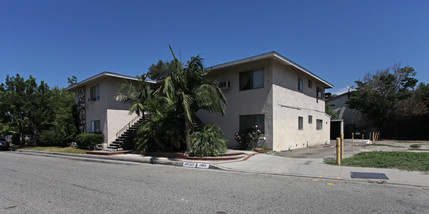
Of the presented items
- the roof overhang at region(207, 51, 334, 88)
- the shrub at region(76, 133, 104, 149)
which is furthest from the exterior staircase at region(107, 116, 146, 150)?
the roof overhang at region(207, 51, 334, 88)

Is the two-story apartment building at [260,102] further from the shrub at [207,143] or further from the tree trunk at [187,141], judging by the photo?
the tree trunk at [187,141]

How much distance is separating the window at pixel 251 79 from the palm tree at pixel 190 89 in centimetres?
350

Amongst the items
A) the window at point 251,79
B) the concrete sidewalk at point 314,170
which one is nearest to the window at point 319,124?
the window at point 251,79

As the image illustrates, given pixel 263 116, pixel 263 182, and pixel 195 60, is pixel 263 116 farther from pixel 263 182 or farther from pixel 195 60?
pixel 263 182

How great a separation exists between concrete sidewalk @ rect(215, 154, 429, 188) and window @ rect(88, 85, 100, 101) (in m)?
13.9

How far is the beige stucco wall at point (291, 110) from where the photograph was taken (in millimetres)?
14758

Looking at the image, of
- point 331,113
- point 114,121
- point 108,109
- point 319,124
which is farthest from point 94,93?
point 331,113

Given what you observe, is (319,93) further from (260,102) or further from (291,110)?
(260,102)

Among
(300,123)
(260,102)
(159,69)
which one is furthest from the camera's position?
(159,69)

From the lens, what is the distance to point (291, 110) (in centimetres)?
1630

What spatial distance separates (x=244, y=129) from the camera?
15.5 metres

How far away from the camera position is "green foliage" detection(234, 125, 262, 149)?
1459 centimetres

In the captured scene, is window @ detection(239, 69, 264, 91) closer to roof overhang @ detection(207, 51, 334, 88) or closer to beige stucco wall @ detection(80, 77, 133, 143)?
roof overhang @ detection(207, 51, 334, 88)

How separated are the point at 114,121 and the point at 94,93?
361cm
